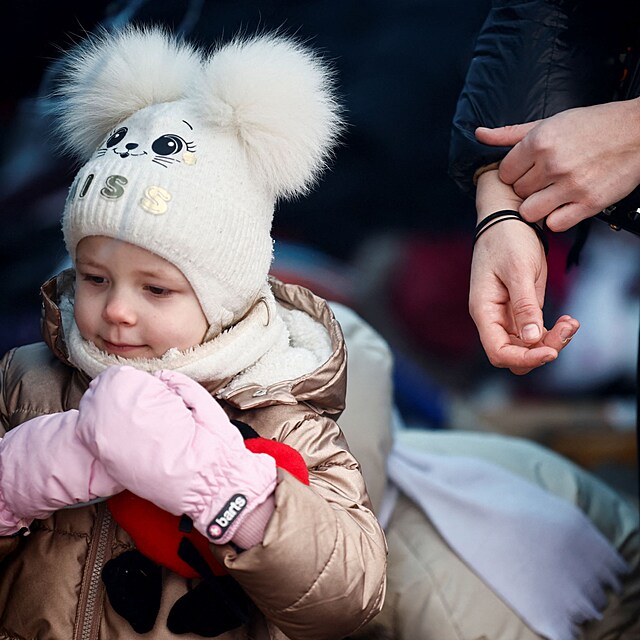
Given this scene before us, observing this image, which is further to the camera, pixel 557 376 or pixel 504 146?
pixel 557 376

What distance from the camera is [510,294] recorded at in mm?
1011

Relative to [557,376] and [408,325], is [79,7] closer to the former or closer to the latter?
[408,325]

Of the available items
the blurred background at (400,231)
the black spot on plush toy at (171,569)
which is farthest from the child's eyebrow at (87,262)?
the black spot on plush toy at (171,569)

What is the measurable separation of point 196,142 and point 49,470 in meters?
0.38

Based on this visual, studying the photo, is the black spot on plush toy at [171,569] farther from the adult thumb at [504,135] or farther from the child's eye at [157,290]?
the adult thumb at [504,135]

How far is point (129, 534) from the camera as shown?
0.94 meters

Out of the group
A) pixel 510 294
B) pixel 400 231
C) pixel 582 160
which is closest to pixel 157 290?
pixel 510 294

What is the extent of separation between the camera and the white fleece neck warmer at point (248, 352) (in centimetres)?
97

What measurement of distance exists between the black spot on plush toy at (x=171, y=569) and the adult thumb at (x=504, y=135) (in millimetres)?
469

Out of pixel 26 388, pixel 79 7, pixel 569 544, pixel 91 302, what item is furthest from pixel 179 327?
pixel 569 544

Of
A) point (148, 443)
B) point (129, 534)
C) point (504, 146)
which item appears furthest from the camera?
point (504, 146)

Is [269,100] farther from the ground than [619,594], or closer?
farther from the ground

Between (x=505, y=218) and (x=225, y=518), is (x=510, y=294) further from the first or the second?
(x=225, y=518)

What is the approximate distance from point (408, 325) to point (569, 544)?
2.40ft
